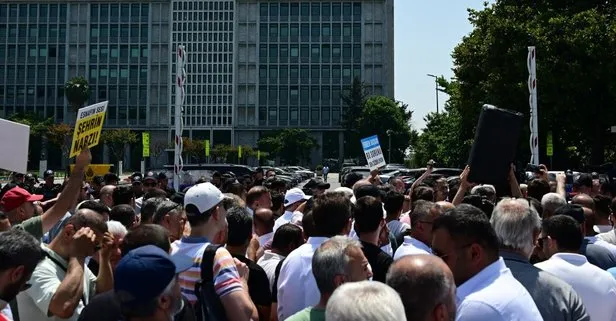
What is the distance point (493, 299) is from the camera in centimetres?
322

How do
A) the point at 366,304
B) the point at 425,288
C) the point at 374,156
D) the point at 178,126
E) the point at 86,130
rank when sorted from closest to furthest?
the point at 366,304 < the point at 425,288 < the point at 86,130 < the point at 374,156 < the point at 178,126

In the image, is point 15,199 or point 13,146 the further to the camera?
point 13,146

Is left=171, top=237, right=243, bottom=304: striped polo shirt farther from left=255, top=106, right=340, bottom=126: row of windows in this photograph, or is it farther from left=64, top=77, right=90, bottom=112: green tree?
left=255, top=106, right=340, bottom=126: row of windows

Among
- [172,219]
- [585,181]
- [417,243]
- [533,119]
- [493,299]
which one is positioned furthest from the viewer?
[533,119]

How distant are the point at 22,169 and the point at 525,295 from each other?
4.86 meters

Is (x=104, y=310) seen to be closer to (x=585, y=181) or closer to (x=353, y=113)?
(x=585, y=181)

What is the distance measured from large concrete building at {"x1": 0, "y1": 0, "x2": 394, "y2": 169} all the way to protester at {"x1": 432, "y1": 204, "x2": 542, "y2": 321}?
93.7 m

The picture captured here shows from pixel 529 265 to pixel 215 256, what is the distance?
1743 mm

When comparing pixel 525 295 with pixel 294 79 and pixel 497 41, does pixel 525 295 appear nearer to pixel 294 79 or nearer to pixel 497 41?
pixel 497 41

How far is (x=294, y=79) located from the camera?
325 feet

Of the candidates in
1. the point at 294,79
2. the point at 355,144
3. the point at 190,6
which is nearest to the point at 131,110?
the point at 190,6

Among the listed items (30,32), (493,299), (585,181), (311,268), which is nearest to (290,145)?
(30,32)

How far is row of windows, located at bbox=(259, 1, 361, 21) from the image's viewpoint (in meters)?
98.2

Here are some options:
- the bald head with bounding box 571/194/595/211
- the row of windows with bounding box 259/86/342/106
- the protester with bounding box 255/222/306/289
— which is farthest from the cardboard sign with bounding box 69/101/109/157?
the row of windows with bounding box 259/86/342/106
